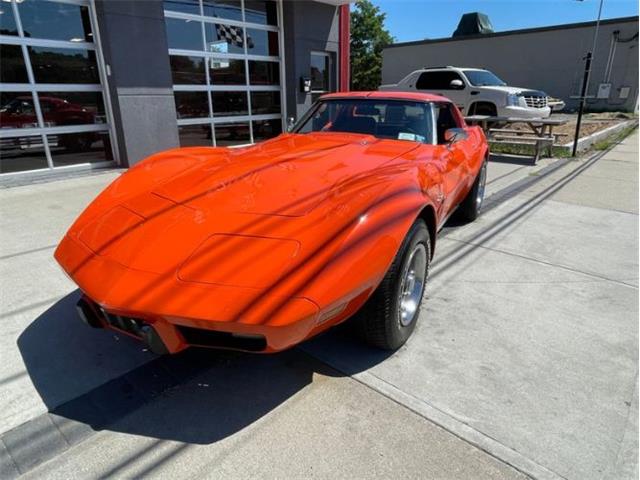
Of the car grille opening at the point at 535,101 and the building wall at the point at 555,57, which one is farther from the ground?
the building wall at the point at 555,57

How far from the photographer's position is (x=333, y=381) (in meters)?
2.25

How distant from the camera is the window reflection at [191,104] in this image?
8.41 meters

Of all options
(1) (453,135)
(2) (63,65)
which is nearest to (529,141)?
(1) (453,135)

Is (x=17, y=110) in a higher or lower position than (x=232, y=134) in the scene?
higher

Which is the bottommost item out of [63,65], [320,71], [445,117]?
[445,117]

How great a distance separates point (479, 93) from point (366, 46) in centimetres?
3565

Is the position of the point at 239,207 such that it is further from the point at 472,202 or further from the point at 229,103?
the point at 229,103

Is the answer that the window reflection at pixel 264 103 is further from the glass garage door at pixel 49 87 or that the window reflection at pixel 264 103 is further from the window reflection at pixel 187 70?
the glass garage door at pixel 49 87

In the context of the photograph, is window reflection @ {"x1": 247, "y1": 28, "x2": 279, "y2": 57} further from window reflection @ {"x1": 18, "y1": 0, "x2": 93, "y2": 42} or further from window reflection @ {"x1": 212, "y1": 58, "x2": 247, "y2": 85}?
window reflection @ {"x1": 18, "y1": 0, "x2": 93, "y2": 42}

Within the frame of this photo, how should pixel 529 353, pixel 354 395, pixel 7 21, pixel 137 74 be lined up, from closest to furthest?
pixel 354 395 → pixel 529 353 → pixel 7 21 → pixel 137 74

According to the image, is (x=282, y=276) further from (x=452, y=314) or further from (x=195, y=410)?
(x=452, y=314)

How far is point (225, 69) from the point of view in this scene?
30.3 feet

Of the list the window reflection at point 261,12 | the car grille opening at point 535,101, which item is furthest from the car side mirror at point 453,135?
the car grille opening at point 535,101

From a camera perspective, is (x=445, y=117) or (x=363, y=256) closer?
(x=363, y=256)
